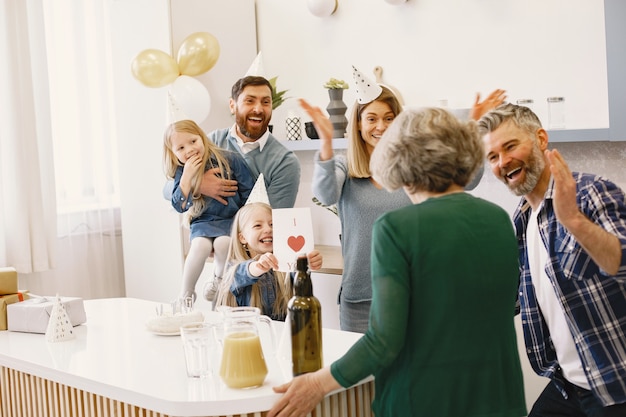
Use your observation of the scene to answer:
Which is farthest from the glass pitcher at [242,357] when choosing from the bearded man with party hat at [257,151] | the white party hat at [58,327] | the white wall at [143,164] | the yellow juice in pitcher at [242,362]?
the white wall at [143,164]

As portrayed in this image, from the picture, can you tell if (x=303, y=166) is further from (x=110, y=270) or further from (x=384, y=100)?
(x=384, y=100)

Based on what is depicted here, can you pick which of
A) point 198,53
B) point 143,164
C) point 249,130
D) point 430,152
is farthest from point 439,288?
point 143,164

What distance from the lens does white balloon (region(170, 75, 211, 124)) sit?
14.2 ft

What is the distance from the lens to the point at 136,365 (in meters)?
2.15

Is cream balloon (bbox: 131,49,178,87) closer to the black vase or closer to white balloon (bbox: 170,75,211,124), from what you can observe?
white balloon (bbox: 170,75,211,124)

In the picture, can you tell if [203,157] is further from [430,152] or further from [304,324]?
[430,152]

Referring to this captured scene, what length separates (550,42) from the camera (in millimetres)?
3812

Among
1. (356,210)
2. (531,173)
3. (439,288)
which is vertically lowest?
(439,288)

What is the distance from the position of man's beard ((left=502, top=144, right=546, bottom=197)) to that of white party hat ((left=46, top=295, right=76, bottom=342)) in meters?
1.42

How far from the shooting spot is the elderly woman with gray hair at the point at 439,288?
1.62 meters

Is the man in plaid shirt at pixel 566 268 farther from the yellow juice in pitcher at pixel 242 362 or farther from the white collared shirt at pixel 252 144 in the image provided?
the white collared shirt at pixel 252 144

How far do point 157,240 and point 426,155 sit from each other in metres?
3.34

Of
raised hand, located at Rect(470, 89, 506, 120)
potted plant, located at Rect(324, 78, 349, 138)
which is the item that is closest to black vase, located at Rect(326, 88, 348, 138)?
potted plant, located at Rect(324, 78, 349, 138)

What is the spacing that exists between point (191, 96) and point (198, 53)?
24 cm
